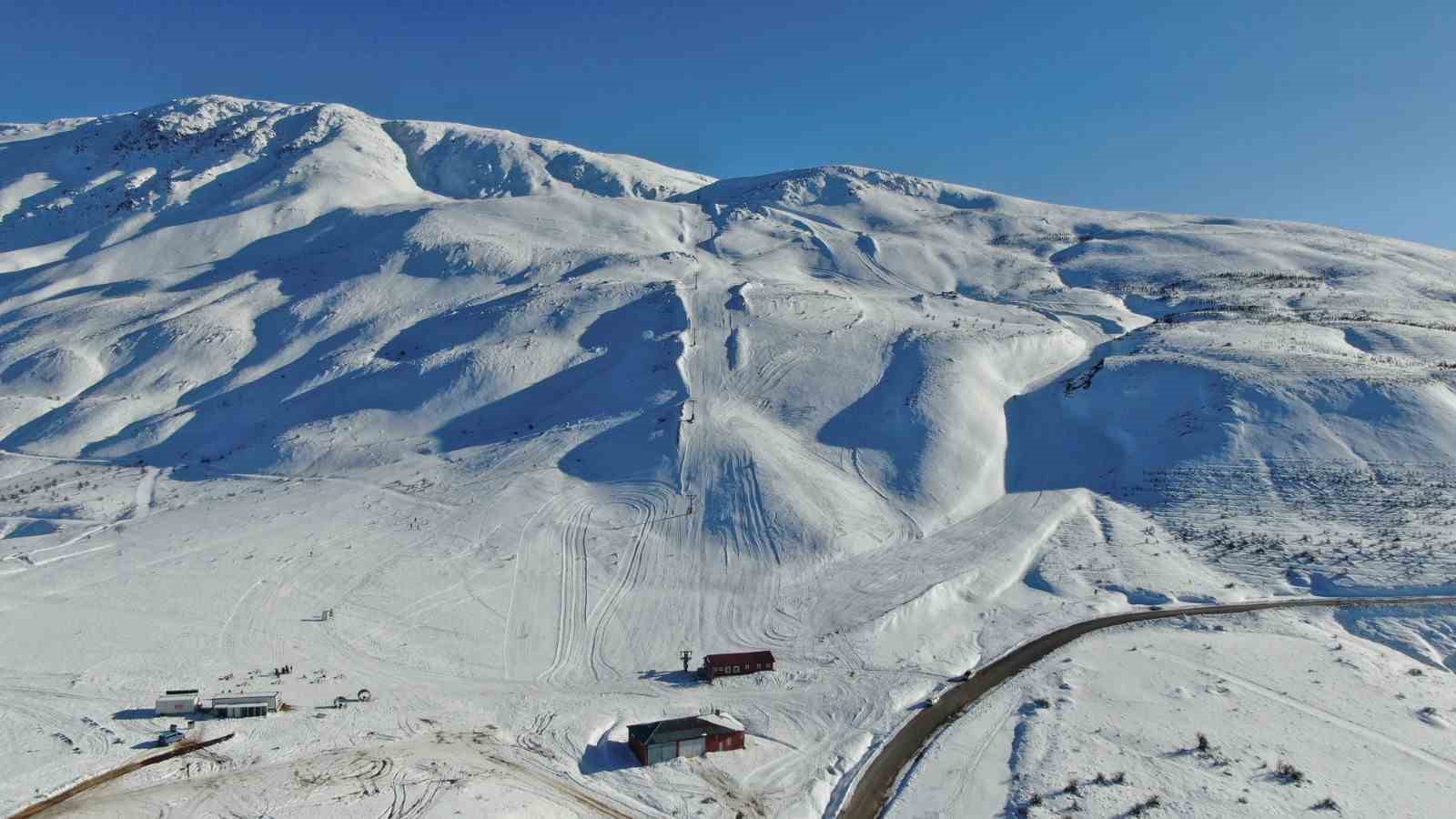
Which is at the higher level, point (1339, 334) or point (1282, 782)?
point (1339, 334)

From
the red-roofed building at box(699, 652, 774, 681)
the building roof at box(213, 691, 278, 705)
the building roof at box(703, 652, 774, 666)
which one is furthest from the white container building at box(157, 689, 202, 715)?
the building roof at box(703, 652, 774, 666)

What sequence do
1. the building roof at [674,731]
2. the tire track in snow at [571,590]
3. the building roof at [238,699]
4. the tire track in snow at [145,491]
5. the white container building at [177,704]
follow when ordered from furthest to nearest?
the tire track in snow at [145,491], the tire track in snow at [571,590], the building roof at [238,699], the white container building at [177,704], the building roof at [674,731]

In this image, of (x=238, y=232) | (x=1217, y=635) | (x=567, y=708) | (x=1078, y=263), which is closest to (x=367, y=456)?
(x=567, y=708)

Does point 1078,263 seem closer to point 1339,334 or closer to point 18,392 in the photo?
point 1339,334

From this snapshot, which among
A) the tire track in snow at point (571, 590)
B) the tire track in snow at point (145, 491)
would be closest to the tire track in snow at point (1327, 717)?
the tire track in snow at point (571, 590)

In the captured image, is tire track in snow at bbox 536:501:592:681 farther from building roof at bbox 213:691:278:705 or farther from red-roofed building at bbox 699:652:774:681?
building roof at bbox 213:691:278:705

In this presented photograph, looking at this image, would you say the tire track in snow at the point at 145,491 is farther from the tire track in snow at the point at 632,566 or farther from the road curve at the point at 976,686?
the road curve at the point at 976,686

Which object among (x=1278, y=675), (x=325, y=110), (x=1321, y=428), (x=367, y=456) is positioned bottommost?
(x=1278, y=675)
